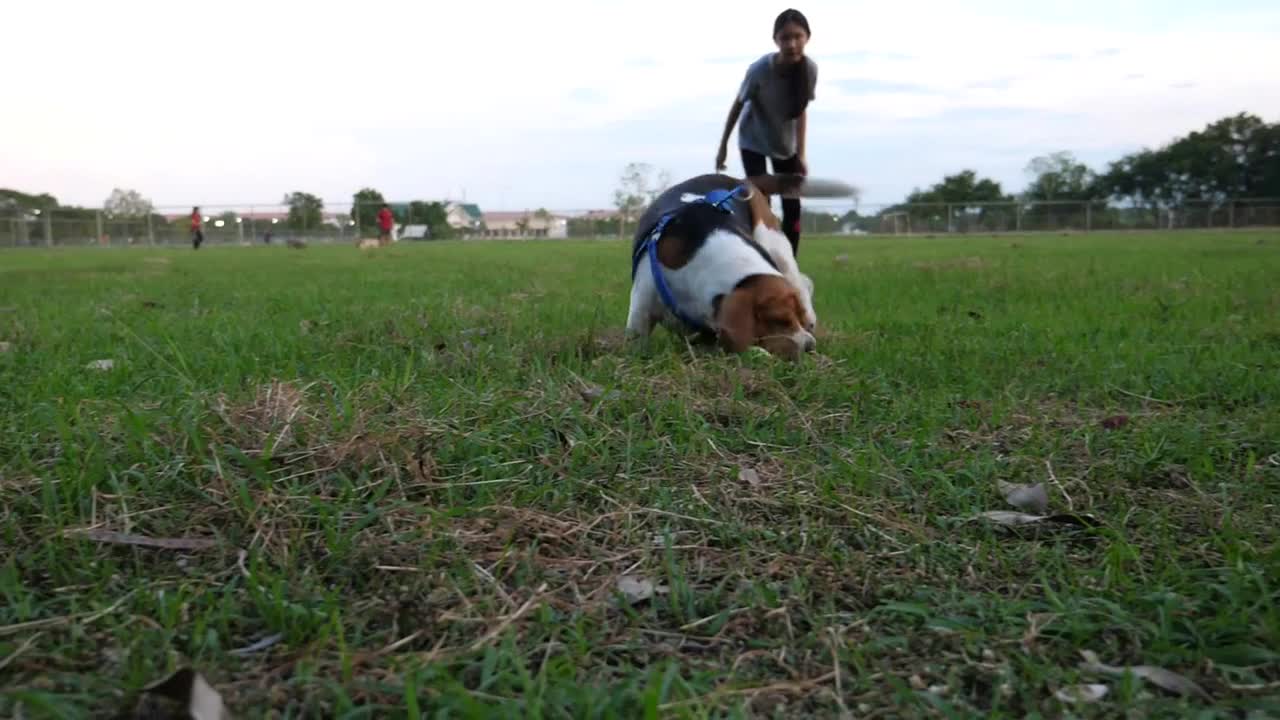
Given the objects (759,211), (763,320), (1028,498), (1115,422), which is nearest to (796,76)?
(759,211)

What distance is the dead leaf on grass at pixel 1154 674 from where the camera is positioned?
4.60 ft

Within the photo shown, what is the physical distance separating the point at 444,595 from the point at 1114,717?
44.2 inches

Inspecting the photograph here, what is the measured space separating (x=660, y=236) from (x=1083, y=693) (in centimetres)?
316

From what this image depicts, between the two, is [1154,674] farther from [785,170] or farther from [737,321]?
[785,170]

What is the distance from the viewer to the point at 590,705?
1.32 m

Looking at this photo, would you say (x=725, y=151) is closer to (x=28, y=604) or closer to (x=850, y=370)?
(x=850, y=370)

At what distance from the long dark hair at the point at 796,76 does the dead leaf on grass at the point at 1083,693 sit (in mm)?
4848

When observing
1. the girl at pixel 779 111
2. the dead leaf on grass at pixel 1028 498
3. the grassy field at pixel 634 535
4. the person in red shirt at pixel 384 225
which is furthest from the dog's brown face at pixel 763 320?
the person in red shirt at pixel 384 225

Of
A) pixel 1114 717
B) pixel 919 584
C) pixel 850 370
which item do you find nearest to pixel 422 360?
pixel 850 370

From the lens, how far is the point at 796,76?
19.1ft

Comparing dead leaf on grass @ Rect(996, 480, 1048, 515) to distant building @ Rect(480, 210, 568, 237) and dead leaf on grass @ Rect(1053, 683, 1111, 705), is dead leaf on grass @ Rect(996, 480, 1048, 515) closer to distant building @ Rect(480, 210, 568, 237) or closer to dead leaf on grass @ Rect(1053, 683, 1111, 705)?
dead leaf on grass @ Rect(1053, 683, 1111, 705)

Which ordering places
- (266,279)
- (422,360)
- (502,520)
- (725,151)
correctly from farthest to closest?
(266,279) → (725,151) → (422,360) → (502,520)

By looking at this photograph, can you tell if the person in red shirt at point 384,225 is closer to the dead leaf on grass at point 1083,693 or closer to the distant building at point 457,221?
the distant building at point 457,221

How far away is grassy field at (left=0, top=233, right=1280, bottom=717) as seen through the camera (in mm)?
1423
